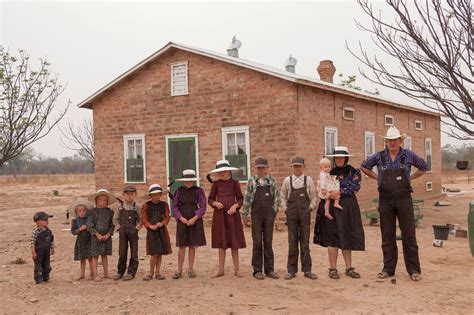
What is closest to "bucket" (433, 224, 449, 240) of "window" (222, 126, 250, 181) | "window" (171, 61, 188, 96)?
"window" (222, 126, 250, 181)

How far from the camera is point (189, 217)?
680cm

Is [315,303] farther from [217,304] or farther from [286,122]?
[286,122]

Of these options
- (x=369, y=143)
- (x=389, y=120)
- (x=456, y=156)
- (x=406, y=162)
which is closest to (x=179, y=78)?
(x=369, y=143)

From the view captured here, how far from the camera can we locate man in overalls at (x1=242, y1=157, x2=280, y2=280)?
21.6ft

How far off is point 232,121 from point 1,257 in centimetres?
613

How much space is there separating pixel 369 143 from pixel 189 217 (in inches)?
385

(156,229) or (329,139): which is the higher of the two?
(329,139)

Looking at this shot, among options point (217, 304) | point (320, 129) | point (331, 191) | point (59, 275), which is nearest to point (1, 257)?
point (59, 275)

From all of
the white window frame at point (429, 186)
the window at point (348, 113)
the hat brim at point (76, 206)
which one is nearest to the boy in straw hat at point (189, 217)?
the hat brim at point (76, 206)

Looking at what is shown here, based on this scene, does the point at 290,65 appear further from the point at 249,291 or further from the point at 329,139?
the point at 249,291

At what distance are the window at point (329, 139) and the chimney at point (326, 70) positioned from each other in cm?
672

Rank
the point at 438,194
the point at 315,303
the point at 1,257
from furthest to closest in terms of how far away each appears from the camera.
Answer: the point at 438,194, the point at 1,257, the point at 315,303

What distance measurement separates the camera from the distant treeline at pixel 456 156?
1766 inches

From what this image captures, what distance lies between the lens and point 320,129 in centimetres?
1247
